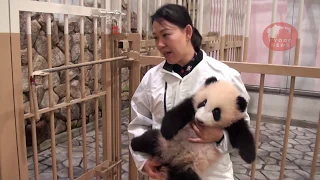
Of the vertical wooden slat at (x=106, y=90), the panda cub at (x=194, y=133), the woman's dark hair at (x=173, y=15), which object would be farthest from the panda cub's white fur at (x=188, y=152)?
the vertical wooden slat at (x=106, y=90)

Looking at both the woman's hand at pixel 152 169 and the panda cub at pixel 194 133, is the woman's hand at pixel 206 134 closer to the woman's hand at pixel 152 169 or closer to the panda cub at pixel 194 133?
the panda cub at pixel 194 133

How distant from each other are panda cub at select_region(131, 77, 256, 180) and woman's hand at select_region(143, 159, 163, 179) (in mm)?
29

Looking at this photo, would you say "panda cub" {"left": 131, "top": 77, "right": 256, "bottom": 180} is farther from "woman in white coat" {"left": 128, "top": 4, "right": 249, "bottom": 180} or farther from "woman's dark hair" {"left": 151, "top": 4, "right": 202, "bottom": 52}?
"woman's dark hair" {"left": 151, "top": 4, "right": 202, "bottom": 52}

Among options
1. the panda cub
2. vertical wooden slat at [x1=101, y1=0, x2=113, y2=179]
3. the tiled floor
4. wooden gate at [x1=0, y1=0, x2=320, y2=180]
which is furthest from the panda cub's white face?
the tiled floor

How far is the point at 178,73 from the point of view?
115 centimetres

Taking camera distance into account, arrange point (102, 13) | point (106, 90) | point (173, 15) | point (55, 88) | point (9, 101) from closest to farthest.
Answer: point (173, 15) < point (9, 101) < point (102, 13) < point (106, 90) < point (55, 88)

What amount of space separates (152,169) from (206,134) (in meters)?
0.26

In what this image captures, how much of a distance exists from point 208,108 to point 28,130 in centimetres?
244

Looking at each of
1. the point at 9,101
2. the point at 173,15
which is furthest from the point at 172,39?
the point at 9,101

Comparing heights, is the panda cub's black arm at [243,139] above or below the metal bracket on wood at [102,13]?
below

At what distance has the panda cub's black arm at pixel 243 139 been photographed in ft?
3.14

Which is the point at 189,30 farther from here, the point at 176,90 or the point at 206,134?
the point at 206,134

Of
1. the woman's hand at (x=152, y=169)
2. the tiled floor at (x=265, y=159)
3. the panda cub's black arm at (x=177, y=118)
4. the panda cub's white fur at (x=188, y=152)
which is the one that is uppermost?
the panda cub's black arm at (x=177, y=118)

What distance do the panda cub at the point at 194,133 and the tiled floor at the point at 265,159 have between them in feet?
4.66
